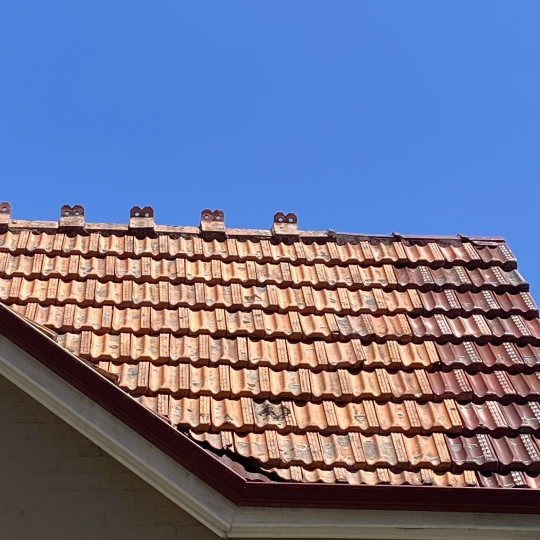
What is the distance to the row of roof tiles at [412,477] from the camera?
5238mm

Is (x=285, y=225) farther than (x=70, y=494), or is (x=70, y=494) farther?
(x=285, y=225)

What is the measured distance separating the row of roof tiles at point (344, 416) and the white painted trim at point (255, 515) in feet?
1.42

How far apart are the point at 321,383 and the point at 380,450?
0.71m

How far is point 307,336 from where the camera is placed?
6410mm

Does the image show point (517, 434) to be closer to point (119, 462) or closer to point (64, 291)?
point (119, 462)

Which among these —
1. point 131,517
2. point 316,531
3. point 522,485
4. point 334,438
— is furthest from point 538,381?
point 131,517

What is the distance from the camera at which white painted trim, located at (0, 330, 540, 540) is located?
5.07 meters

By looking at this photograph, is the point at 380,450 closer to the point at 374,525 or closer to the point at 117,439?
the point at 374,525

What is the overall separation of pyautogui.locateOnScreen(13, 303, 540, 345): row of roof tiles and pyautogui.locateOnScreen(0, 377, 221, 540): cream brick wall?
43.0 inches

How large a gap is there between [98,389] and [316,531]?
1.51 meters

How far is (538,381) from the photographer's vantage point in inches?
244

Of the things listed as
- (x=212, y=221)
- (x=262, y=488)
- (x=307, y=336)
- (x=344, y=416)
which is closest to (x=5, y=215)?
(x=212, y=221)

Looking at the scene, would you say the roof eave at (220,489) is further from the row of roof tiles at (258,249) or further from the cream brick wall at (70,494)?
the row of roof tiles at (258,249)

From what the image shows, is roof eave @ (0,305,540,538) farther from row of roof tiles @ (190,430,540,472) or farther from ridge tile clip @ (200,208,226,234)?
ridge tile clip @ (200,208,226,234)
